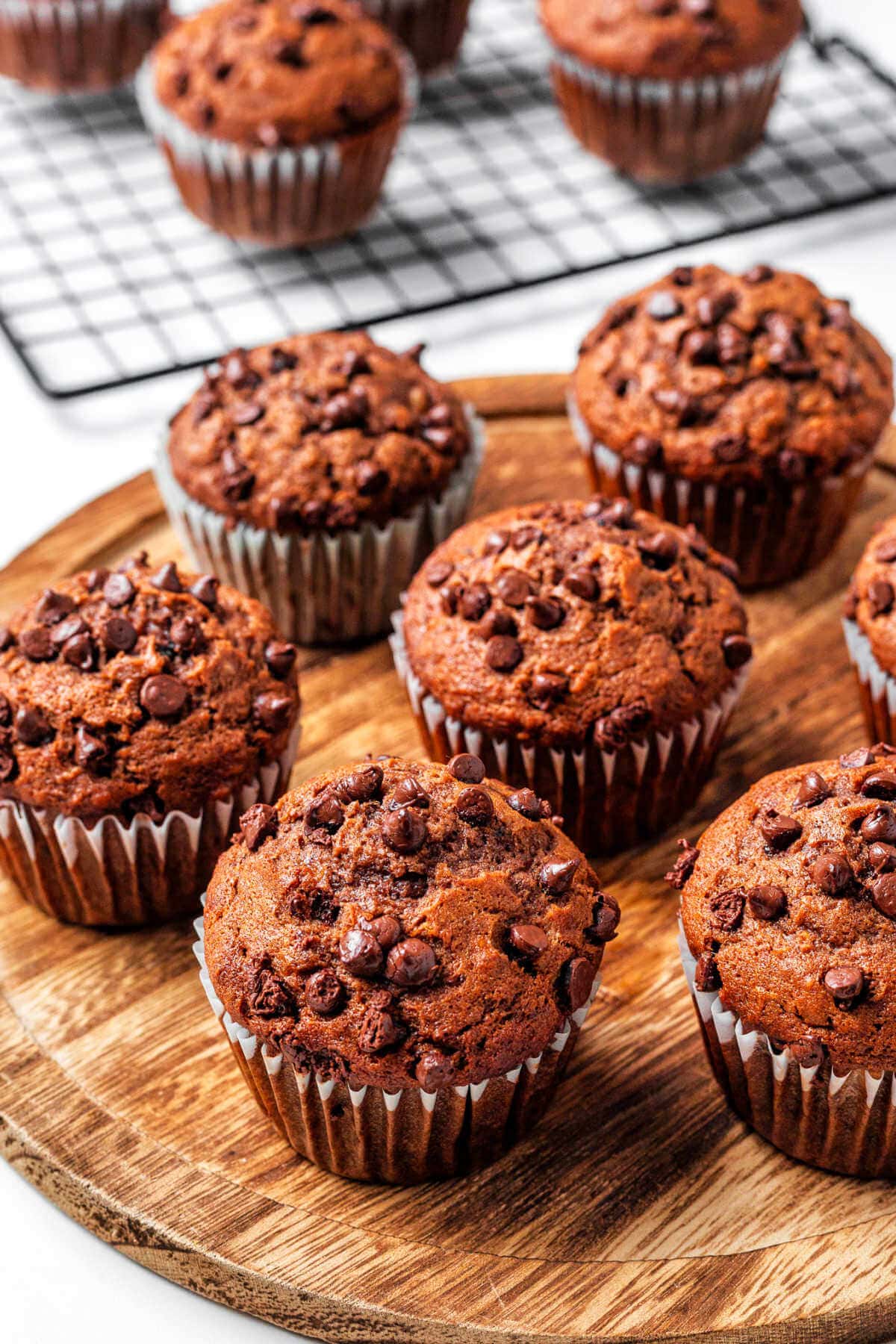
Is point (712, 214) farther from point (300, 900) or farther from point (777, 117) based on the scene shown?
point (300, 900)

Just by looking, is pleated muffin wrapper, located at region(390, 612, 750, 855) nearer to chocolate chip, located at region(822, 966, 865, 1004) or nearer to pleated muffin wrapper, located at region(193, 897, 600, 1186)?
pleated muffin wrapper, located at region(193, 897, 600, 1186)

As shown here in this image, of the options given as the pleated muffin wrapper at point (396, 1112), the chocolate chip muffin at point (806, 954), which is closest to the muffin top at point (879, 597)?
the chocolate chip muffin at point (806, 954)

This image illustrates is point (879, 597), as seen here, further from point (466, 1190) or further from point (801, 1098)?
point (466, 1190)

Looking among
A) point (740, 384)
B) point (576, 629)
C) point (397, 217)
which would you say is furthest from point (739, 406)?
point (397, 217)

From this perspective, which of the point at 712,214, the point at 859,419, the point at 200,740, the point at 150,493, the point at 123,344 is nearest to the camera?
the point at 200,740

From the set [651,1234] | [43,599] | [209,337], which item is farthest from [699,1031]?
[209,337]

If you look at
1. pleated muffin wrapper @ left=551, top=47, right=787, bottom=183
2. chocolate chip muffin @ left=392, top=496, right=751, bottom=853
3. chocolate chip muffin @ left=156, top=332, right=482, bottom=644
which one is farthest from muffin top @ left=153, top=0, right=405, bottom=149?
chocolate chip muffin @ left=392, top=496, right=751, bottom=853
